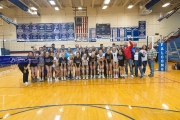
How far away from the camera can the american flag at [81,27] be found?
20.0 meters

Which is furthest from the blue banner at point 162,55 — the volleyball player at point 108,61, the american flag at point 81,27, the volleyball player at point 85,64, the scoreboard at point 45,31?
the scoreboard at point 45,31

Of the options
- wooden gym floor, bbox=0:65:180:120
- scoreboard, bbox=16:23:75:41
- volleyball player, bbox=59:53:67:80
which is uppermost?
scoreboard, bbox=16:23:75:41

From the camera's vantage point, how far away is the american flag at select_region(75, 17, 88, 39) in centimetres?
2002

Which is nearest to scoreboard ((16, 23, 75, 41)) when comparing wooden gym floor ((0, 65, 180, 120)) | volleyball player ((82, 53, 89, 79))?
volleyball player ((82, 53, 89, 79))

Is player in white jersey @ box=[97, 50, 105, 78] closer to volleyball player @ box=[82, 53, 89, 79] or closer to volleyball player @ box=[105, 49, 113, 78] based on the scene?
volleyball player @ box=[105, 49, 113, 78]

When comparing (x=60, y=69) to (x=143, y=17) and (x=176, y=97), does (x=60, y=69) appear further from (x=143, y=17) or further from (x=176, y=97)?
(x=143, y=17)

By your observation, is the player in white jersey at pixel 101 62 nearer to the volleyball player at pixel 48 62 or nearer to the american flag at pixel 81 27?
the volleyball player at pixel 48 62

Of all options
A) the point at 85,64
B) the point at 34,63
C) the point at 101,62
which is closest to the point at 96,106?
the point at 85,64

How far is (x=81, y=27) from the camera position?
20250 millimetres

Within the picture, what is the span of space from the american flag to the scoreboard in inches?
22.3

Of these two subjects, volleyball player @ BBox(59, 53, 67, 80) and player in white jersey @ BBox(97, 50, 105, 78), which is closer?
volleyball player @ BBox(59, 53, 67, 80)

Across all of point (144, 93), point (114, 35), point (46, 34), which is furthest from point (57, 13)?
point (144, 93)

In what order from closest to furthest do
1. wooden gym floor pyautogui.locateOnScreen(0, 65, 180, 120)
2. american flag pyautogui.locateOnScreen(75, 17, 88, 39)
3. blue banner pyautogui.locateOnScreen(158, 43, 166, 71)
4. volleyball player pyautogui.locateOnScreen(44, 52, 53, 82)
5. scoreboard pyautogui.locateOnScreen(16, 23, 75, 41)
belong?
wooden gym floor pyautogui.locateOnScreen(0, 65, 180, 120) < volleyball player pyautogui.locateOnScreen(44, 52, 53, 82) < blue banner pyautogui.locateOnScreen(158, 43, 166, 71) < scoreboard pyautogui.locateOnScreen(16, 23, 75, 41) < american flag pyautogui.locateOnScreen(75, 17, 88, 39)

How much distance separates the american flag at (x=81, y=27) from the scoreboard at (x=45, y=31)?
57 cm
